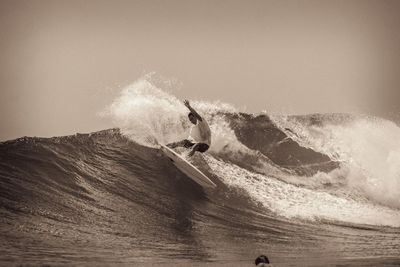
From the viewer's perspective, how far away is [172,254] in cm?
473

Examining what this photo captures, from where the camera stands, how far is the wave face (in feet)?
15.7

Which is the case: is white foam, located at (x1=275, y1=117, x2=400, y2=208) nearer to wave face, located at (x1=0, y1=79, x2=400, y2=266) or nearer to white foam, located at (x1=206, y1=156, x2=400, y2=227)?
wave face, located at (x1=0, y1=79, x2=400, y2=266)

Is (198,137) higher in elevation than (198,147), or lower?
higher

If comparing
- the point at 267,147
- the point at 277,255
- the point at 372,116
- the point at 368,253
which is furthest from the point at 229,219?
the point at 372,116

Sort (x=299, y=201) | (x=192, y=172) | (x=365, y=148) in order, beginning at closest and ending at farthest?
(x=192, y=172) < (x=299, y=201) < (x=365, y=148)

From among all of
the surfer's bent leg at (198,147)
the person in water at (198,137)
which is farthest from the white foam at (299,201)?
the person in water at (198,137)

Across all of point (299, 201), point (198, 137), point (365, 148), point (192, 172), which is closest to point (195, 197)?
point (192, 172)

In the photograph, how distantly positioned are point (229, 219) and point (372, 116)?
992 cm

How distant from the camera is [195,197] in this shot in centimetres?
717

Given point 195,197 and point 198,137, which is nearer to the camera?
point 195,197

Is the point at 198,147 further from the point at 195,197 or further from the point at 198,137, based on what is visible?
the point at 195,197

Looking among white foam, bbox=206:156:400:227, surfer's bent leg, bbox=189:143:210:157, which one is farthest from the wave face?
surfer's bent leg, bbox=189:143:210:157

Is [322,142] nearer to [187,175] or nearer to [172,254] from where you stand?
[187,175]

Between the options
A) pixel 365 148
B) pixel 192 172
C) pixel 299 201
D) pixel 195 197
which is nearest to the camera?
pixel 195 197
